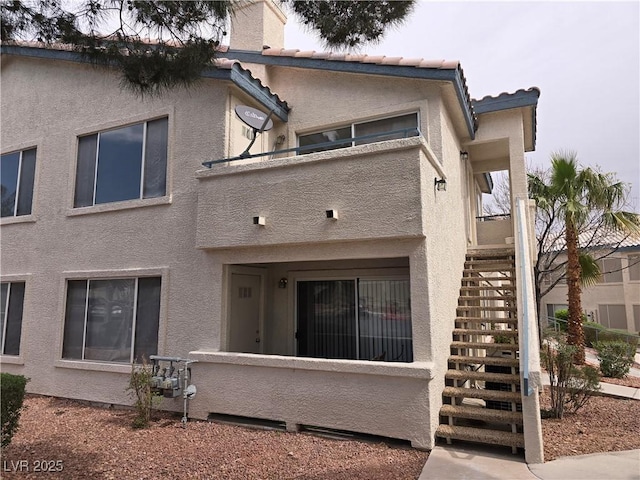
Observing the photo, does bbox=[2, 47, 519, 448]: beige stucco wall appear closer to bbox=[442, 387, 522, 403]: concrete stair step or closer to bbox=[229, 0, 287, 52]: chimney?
bbox=[442, 387, 522, 403]: concrete stair step

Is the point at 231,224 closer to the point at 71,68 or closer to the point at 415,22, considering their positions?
the point at 415,22

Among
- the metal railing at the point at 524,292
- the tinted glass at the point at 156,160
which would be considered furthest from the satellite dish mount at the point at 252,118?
the metal railing at the point at 524,292

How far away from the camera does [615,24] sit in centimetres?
804

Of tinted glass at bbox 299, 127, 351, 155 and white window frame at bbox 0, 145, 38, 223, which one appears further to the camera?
white window frame at bbox 0, 145, 38, 223

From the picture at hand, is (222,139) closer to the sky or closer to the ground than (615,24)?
closer to the ground

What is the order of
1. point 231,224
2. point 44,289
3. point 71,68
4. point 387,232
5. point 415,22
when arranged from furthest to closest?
point 71,68 → point 44,289 → point 231,224 → point 387,232 → point 415,22

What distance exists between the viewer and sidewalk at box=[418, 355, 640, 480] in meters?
5.22

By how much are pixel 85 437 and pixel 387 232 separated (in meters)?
6.22

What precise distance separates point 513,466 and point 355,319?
169 inches

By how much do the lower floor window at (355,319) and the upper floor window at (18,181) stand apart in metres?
8.06

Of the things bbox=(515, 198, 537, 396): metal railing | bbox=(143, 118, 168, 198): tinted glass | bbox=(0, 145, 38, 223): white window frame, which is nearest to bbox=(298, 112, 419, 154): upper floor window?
bbox=(515, 198, 537, 396): metal railing

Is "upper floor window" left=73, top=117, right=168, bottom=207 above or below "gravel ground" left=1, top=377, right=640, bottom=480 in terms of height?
above

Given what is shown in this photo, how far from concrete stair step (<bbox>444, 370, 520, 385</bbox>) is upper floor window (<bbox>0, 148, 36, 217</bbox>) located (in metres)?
11.4

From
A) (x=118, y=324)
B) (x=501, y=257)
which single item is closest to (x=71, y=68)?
(x=118, y=324)
